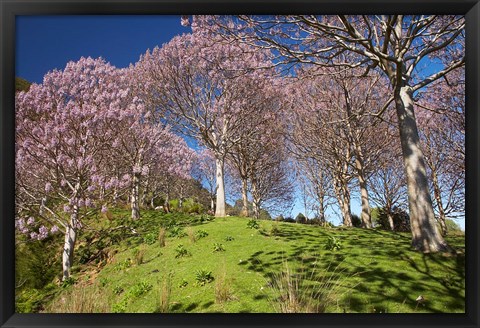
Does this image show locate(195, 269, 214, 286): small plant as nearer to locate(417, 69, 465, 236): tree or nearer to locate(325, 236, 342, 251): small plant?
locate(325, 236, 342, 251): small plant

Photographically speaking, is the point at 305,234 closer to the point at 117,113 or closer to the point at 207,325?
the point at 207,325

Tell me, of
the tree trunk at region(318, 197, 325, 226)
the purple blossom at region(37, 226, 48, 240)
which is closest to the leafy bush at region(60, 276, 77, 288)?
the purple blossom at region(37, 226, 48, 240)

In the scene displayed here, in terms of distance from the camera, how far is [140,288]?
392cm

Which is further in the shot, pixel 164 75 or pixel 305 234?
pixel 164 75

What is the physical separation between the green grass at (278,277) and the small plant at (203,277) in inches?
0.8

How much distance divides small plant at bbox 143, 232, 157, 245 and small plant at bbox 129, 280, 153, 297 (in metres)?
1.39

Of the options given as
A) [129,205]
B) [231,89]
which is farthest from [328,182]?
[129,205]

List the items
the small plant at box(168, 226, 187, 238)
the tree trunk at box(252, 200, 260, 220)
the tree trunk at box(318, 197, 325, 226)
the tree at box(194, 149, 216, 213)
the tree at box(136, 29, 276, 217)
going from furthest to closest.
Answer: the tree trunk at box(252, 200, 260, 220) < the tree at box(194, 149, 216, 213) < the tree trunk at box(318, 197, 325, 226) < the tree at box(136, 29, 276, 217) < the small plant at box(168, 226, 187, 238)

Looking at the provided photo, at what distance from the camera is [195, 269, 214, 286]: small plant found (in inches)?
157

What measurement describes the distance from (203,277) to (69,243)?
8.04ft

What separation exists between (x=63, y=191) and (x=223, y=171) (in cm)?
479

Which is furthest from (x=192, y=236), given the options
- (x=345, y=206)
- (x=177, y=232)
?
(x=345, y=206)

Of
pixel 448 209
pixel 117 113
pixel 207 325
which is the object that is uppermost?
pixel 117 113

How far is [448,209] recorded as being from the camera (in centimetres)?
455
